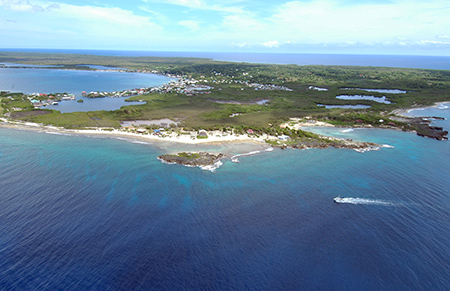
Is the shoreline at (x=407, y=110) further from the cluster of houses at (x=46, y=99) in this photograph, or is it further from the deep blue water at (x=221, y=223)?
the cluster of houses at (x=46, y=99)

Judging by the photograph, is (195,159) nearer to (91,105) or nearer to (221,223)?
(221,223)

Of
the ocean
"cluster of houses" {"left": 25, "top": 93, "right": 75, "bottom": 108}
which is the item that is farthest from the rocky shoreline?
"cluster of houses" {"left": 25, "top": 93, "right": 75, "bottom": 108}

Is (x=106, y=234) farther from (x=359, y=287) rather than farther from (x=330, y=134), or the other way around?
(x=330, y=134)

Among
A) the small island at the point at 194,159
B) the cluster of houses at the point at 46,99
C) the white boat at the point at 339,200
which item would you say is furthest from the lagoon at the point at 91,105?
the white boat at the point at 339,200

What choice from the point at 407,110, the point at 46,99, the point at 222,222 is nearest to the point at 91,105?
the point at 46,99

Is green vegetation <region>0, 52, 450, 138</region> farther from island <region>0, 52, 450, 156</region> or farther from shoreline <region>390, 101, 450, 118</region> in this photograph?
shoreline <region>390, 101, 450, 118</region>
